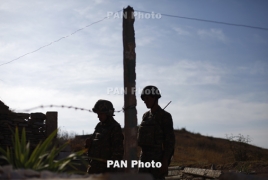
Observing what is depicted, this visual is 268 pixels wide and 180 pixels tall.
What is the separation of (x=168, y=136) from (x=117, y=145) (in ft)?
2.62

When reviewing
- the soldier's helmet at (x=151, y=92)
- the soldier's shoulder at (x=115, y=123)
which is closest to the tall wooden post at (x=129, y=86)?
the soldier's helmet at (x=151, y=92)

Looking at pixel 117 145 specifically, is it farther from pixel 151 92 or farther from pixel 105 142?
pixel 151 92

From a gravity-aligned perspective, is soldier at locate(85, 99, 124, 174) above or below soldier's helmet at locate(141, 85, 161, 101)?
below

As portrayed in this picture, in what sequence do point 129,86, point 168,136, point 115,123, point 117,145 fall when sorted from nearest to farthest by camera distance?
point 129,86 → point 168,136 → point 117,145 → point 115,123

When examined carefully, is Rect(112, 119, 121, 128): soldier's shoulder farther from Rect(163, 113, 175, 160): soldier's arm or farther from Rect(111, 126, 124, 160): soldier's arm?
Rect(163, 113, 175, 160): soldier's arm

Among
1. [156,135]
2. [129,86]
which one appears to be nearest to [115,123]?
[156,135]

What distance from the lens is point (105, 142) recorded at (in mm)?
6117

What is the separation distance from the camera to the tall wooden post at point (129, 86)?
17.5 feet

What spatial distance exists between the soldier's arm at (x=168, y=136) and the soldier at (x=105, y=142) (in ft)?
2.23


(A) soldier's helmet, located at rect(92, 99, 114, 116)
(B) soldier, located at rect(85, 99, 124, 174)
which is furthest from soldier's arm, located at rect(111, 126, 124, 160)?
(A) soldier's helmet, located at rect(92, 99, 114, 116)

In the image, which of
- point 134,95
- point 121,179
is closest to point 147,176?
point 121,179

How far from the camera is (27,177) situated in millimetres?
3523

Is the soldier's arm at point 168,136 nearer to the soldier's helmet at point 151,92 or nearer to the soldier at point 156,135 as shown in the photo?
the soldier at point 156,135

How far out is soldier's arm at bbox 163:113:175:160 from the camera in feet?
19.3
